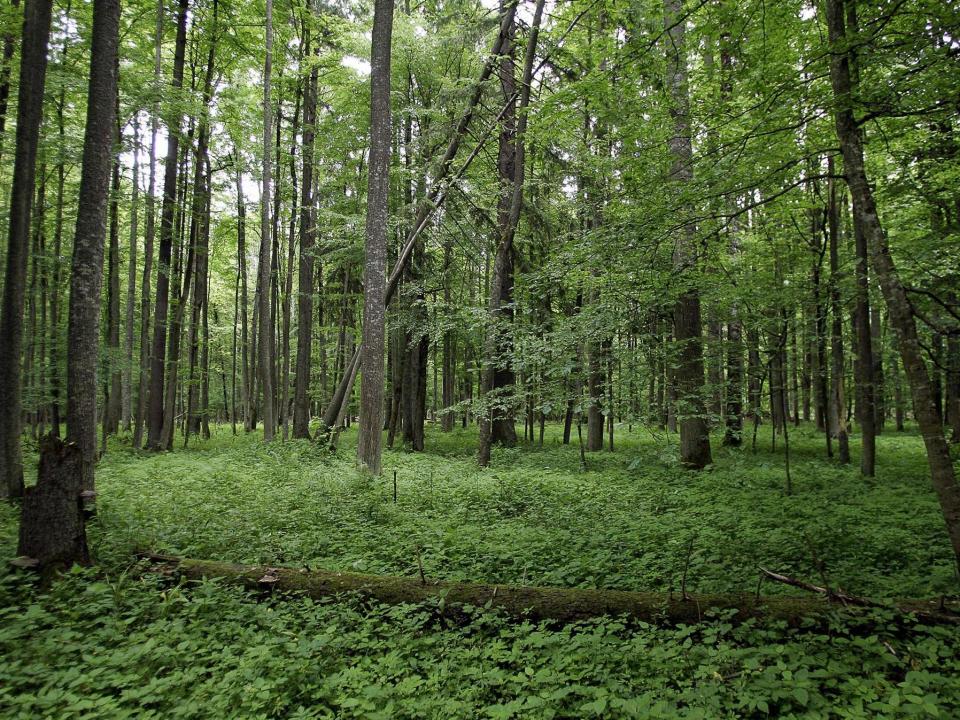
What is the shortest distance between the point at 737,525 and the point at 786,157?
4485 millimetres

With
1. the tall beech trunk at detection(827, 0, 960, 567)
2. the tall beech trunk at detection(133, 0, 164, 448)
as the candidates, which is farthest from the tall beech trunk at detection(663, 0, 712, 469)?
the tall beech trunk at detection(133, 0, 164, 448)

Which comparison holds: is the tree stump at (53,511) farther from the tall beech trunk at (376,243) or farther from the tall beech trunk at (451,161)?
the tall beech trunk at (451,161)

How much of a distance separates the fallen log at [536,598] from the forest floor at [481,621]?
15cm

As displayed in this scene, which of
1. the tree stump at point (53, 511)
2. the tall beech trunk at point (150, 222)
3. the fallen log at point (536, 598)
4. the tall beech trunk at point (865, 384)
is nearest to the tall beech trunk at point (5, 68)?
the tall beech trunk at point (150, 222)

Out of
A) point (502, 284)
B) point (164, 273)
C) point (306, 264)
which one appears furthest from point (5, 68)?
point (502, 284)

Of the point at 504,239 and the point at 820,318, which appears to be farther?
the point at 504,239

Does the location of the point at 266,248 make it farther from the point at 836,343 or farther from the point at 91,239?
the point at 836,343

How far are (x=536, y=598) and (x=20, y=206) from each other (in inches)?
366

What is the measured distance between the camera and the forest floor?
10.2 feet

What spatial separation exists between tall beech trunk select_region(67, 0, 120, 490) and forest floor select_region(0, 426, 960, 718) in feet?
5.62

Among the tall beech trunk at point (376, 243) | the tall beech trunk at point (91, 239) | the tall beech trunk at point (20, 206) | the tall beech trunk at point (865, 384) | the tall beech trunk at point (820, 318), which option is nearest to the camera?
the tall beech trunk at point (91, 239)

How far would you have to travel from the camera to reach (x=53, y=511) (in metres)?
5.07

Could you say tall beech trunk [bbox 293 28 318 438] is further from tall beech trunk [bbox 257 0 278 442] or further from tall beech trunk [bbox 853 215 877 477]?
tall beech trunk [bbox 853 215 877 477]

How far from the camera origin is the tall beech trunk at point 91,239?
18.3 feet
